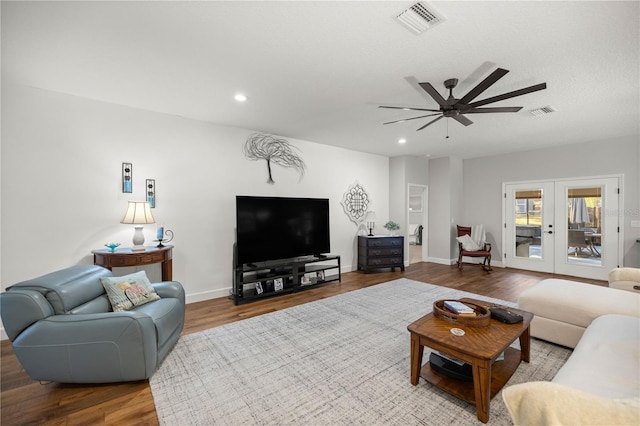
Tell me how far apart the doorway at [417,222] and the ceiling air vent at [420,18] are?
5.01 metres

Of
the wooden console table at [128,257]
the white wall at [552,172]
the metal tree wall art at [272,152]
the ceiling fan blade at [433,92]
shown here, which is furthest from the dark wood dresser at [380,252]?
the wooden console table at [128,257]

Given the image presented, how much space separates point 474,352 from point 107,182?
13.5ft

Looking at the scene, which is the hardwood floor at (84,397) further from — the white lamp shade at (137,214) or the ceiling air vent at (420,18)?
the ceiling air vent at (420,18)

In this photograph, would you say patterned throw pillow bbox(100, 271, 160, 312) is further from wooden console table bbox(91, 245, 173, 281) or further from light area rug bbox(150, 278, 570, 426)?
light area rug bbox(150, 278, 570, 426)

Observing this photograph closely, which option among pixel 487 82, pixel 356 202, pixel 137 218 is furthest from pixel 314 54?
pixel 356 202

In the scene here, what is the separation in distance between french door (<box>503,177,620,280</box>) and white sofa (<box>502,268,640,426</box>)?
9.55 ft

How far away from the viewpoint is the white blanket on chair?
6.51 meters

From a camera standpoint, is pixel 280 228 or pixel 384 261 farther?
pixel 384 261

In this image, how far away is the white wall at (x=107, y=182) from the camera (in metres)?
A: 2.89

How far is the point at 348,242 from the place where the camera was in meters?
5.92

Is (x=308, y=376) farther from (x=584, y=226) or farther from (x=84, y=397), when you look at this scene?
(x=584, y=226)

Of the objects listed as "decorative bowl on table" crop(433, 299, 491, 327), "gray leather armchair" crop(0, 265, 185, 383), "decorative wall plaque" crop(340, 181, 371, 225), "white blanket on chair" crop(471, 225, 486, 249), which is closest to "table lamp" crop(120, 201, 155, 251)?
"gray leather armchair" crop(0, 265, 185, 383)

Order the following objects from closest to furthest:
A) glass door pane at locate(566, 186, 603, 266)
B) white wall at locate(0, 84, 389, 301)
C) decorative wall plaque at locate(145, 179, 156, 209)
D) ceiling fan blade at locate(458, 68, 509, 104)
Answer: ceiling fan blade at locate(458, 68, 509, 104) < white wall at locate(0, 84, 389, 301) < decorative wall plaque at locate(145, 179, 156, 209) < glass door pane at locate(566, 186, 603, 266)

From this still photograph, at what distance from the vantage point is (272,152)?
15.5 ft
